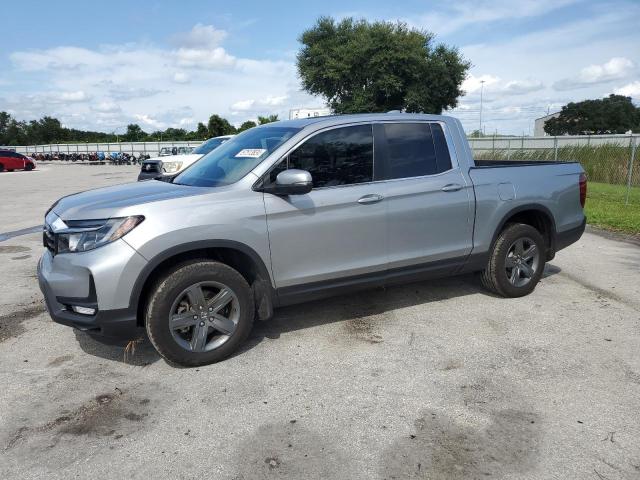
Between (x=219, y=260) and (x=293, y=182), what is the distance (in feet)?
2.88

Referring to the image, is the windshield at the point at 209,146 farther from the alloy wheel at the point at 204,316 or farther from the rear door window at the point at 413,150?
the alloy wheel at the point at 204,316

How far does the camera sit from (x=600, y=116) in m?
82.2

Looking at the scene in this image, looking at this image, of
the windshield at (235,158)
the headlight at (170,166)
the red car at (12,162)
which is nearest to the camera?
the windshield at (235,158)

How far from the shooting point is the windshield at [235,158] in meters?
4.09

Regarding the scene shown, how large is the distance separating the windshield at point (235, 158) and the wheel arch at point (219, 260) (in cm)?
55

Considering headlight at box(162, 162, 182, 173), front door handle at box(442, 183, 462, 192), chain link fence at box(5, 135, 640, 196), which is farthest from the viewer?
chain link fence at box(5, 135, 640, 196)

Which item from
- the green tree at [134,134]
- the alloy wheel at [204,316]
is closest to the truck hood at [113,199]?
the alloy wheel at [204,316]

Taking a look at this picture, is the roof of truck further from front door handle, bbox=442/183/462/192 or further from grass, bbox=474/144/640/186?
grass, bbox=474/144/640/186

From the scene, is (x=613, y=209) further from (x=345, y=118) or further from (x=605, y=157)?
(x=345, y=118)

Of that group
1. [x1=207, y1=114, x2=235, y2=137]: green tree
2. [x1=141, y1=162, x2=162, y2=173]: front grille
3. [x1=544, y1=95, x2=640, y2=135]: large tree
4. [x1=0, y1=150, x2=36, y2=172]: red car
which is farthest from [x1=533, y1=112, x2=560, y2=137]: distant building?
[x1=141, y1=162, x2=162, y2=173]: front grille

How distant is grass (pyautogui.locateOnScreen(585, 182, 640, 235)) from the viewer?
990 centimetres

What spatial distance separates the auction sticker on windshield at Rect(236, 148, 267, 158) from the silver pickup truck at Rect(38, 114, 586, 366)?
0.02 m

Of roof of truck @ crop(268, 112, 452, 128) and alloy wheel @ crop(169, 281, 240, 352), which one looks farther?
roof of truck @ crop(268, 112, 452, 128)

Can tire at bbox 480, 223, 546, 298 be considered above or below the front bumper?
below
